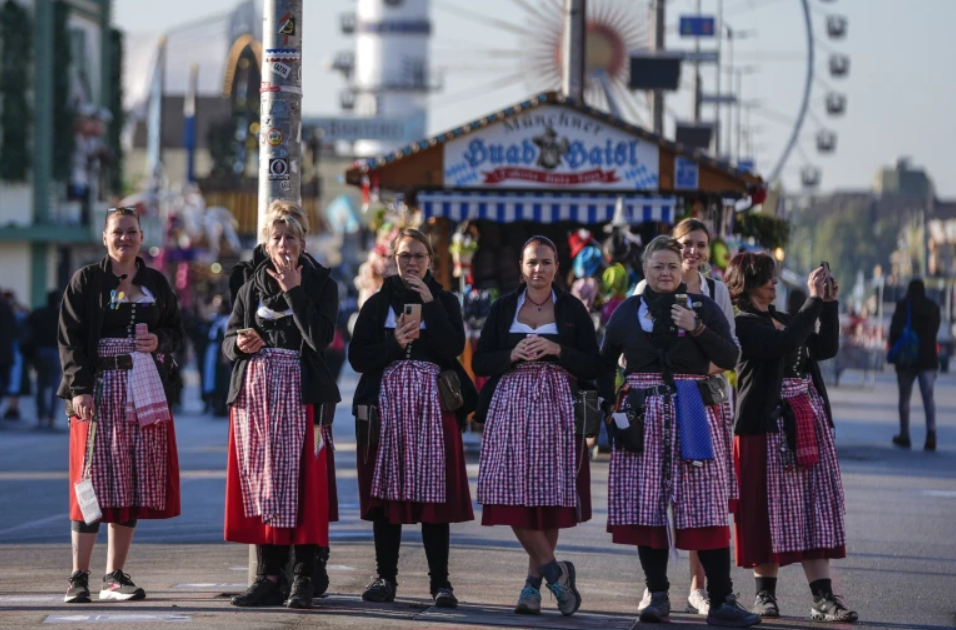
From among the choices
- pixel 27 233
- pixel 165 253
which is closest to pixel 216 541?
pixel 27 233

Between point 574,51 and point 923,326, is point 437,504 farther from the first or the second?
point 574,51

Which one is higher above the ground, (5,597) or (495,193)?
(495,193)

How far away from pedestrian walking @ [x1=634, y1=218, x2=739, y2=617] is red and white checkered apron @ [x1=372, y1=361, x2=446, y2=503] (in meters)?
1.16

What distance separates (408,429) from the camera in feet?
30.9

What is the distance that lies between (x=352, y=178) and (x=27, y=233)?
28422 mm

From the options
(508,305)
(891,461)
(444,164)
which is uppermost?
(444,164)

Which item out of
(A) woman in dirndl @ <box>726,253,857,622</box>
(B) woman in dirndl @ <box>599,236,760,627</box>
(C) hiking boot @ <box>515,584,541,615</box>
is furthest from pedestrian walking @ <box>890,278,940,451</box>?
(C) hiking boot @ <box>515,584,541,615</box>

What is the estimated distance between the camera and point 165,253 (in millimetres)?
51062

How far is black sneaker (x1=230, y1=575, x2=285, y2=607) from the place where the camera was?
9156 millimetres

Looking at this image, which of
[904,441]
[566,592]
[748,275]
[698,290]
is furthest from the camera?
[904,441]

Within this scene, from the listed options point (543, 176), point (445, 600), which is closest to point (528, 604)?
point (445, 600)

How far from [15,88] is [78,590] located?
38.0 metres

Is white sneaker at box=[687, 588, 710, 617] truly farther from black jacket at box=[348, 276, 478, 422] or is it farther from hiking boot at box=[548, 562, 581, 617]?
black jacket at box=[348, 276, 478, 422]

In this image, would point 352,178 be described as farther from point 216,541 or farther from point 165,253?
point 165,253
